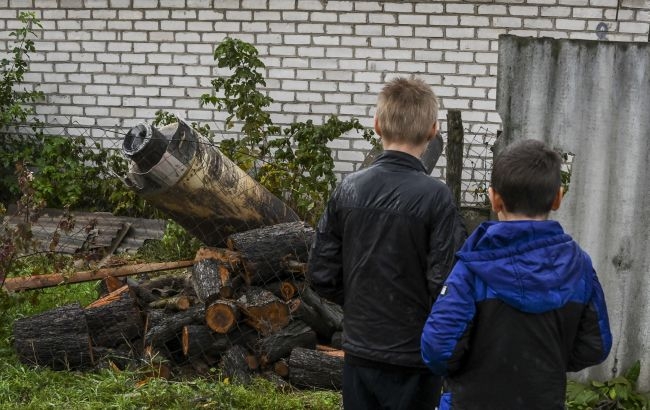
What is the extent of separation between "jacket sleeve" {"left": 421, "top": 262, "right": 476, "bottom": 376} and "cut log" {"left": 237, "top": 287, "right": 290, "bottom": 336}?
2307 mm

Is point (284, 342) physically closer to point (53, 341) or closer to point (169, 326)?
point (169, 326)

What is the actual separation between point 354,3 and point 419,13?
584 millimetres

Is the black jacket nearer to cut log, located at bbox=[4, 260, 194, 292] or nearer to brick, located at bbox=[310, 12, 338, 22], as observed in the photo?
cut log, located at bbox=[4, 260, 194, 292]

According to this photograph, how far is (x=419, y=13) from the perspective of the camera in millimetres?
7750

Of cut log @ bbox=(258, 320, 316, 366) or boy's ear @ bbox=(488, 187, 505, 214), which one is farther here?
cut log @ bbox=(258, 320, 316, 366)

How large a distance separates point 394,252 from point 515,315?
1.72 ft

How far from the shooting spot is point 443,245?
8.87 ft

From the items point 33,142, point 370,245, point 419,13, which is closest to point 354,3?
point 419,13

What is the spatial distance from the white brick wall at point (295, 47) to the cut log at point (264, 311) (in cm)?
340

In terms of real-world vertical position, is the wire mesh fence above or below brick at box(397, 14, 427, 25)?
below

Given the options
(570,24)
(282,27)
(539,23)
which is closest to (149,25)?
(282,27)

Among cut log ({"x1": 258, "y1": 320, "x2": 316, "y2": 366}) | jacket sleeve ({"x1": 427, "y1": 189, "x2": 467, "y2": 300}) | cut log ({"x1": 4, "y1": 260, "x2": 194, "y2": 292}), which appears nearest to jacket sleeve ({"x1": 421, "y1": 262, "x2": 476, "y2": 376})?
jacket sleeve ({"x1": 427, "y1": 189, "x2": 467, "y2": 300})

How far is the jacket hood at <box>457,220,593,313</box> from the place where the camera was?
2303 mm

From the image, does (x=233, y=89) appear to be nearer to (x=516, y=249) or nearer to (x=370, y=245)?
(x=370, y=245)
